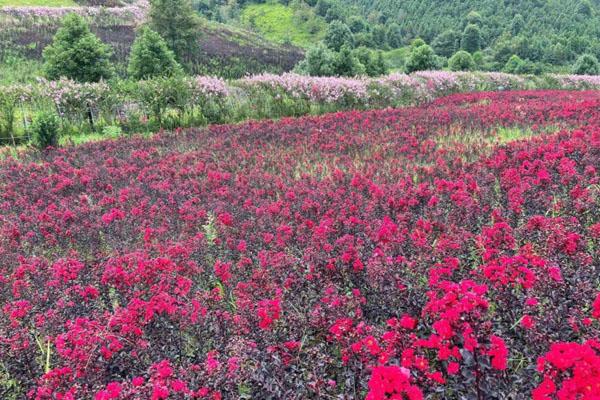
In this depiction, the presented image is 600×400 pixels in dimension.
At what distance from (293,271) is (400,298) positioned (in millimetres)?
1171

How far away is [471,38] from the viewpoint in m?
80.8

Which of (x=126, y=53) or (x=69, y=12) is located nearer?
(x=126, y=53)

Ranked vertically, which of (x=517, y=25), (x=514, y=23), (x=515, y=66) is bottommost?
(x=515, y=66)

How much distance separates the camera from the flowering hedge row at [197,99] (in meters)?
15.6

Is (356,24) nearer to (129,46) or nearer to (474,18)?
(474,18)

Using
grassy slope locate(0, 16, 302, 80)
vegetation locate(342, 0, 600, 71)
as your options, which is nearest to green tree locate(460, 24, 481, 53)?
vegetation locate(342, 0, 600, 71)

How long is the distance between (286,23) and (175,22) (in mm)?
59085

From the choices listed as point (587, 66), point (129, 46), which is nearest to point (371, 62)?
point (129, 46)

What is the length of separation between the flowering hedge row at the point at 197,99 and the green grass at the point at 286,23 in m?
67.1

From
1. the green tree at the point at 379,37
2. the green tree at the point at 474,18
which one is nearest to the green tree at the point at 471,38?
the green tree at the point at 474,18

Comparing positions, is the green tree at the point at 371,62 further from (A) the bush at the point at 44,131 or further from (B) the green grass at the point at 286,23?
(B) the green grass at the point at 286,23

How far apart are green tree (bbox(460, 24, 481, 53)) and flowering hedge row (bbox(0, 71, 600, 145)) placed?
70300 mm

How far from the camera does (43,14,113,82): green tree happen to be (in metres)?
19.8

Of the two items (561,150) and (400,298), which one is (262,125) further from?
(400,298)
